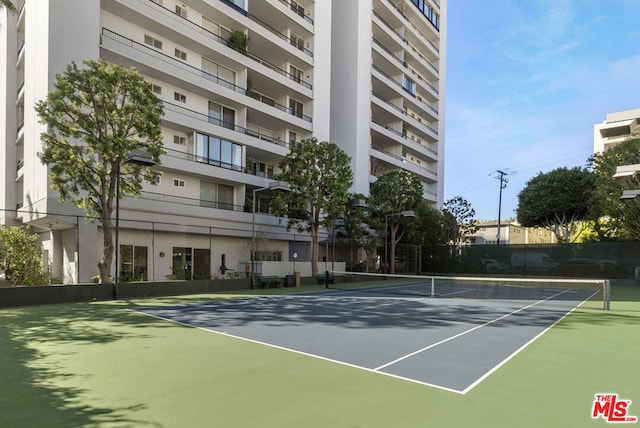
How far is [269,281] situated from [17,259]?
43.6 feet

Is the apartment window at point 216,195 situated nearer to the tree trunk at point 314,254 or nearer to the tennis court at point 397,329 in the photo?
the tree trunk at point 314,254

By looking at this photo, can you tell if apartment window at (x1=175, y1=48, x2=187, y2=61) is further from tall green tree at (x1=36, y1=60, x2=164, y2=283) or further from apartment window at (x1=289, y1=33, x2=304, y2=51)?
apartment window at (x1=289, y1=33, x2=304, y2=51)

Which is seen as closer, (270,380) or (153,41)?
(270,380)

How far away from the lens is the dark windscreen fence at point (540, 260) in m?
34.1

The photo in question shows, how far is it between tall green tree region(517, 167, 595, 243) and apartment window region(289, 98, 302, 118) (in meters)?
33.8

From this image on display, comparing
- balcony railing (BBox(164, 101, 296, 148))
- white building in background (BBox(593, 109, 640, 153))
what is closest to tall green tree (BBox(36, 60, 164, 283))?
balcony railing (BBox(164, 101, 296, 148))

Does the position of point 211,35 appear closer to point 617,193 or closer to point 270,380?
point 270,380

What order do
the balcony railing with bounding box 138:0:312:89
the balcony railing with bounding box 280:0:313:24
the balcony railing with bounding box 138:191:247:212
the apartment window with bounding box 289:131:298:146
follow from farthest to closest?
the balcony railing with bounding box 280:0:313:24
the apartment window with bounding box 289:131:298:146
the balcony railing with bounding box 138:0:312:89
the balcony railing with bounding box 138:191:247:212

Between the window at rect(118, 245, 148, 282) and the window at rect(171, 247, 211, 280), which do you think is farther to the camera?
the window at rect(171, 247, 211, 280)

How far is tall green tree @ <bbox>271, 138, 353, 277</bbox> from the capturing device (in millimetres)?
29891

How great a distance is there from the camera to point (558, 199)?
2023 inches

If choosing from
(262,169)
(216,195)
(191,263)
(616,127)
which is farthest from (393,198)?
(616,127)

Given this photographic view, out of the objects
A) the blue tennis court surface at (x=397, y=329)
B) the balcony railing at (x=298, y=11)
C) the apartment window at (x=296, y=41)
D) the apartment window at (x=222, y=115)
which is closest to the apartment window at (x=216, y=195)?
the apartment window at (x=222, y=115)

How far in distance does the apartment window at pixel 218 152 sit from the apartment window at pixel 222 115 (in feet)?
5.45
